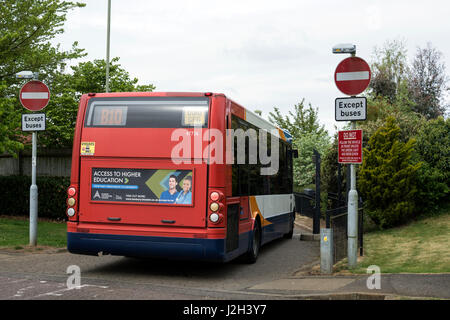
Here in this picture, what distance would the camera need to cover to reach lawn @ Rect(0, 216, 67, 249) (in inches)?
506

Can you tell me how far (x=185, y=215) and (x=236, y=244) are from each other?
126cm

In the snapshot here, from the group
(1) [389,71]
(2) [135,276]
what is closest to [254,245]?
(2) [135,276]

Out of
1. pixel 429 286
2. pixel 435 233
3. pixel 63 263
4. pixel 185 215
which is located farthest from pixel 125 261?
pixel 435 233

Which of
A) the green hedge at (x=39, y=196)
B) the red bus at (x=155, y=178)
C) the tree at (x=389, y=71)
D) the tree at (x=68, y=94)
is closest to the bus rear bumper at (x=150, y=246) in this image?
the red bus at (x=155, y=178)

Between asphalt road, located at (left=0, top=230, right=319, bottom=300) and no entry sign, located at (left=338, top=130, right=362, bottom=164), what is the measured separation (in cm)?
233

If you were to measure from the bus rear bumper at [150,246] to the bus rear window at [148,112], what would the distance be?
183cm

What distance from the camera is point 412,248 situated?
42.1ft

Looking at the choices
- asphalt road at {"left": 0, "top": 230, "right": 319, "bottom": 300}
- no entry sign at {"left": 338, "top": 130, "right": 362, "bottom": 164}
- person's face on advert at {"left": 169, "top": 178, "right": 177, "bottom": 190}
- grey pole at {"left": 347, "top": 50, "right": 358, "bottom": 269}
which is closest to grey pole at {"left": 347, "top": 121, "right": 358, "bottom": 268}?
grey pole at {"left": 347, "top": 50, "right": 358, "bottom": 269}

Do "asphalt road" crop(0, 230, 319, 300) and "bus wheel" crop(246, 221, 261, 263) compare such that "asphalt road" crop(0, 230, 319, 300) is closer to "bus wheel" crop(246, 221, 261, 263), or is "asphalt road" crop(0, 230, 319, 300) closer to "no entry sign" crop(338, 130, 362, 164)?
"bus wheel" crop(246, 221, 261, 263)

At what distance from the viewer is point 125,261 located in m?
11.2

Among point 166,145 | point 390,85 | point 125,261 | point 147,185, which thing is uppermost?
point 390,85

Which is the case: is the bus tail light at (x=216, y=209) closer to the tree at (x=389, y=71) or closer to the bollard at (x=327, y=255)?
the bollard at (x=327, y=255)

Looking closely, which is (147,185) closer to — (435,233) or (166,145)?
(166,145)

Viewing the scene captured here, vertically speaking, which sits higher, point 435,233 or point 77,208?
point 77,208
